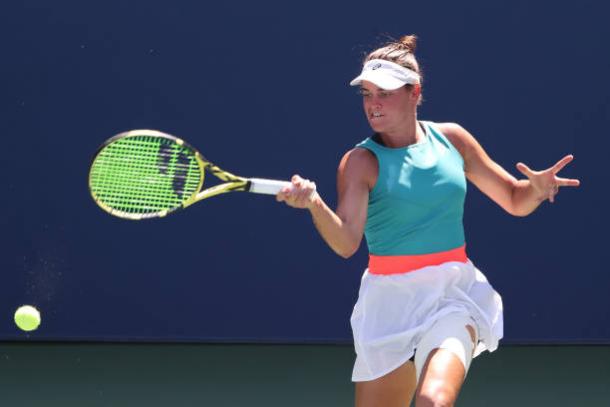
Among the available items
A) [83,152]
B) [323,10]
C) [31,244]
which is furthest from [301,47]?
[31,244]

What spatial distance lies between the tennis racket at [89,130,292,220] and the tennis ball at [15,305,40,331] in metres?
2.23

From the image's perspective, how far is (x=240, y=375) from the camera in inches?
225

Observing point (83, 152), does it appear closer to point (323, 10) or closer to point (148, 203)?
Result: point (323, 10)

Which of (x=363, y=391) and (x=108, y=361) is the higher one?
(x=108, y=361)

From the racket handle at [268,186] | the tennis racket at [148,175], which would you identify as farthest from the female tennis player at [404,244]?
the tennis racket at [148,175]

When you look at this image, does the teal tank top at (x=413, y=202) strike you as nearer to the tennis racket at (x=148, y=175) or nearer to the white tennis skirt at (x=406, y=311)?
the white tennis skirt at (x=406, y=311)

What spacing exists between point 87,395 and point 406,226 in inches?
85.0

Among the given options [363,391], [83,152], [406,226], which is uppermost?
[83,152]

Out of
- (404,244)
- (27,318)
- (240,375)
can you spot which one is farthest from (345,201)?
(27,318)

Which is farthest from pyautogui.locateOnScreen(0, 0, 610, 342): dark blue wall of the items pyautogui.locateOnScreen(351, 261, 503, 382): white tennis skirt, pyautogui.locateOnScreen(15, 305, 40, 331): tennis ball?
pyautogui.locateOnScreen(351, 261, 503, 382): white tennis skirt

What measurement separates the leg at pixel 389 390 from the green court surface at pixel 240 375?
1.59 metres

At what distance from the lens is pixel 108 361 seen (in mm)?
5902

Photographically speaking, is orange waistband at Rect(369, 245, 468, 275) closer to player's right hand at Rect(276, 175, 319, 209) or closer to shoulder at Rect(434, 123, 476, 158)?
shoulder at Rect(434, 123, 476, 158)

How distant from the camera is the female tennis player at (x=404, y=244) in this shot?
3.60 meters
